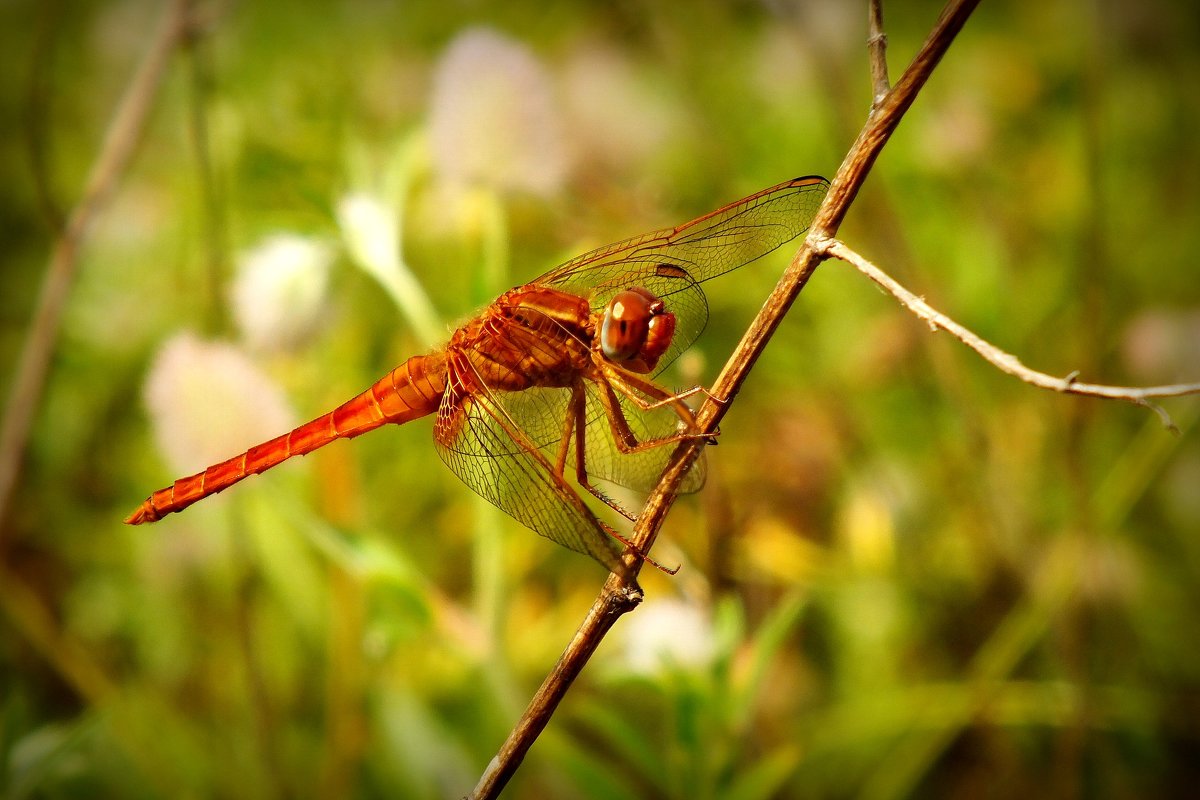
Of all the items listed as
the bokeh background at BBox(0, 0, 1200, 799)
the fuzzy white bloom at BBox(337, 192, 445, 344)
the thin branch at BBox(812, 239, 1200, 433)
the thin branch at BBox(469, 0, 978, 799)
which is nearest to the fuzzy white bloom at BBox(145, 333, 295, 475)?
the bokeh background at BBox(0, 0, 1200, 799)

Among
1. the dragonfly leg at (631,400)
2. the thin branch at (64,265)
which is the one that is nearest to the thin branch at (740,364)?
the dragonfly leg at (631,400)

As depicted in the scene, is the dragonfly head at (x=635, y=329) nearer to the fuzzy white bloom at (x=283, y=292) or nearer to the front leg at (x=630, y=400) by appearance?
the front leg at (x=630, y=400)

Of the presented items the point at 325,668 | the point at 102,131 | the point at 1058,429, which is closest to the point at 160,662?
the point at 325,668

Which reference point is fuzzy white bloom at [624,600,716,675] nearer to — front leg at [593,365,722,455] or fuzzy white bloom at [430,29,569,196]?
front leg at [593,365,722,455]

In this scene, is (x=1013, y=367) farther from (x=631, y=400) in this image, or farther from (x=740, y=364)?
(x=631, y=400)

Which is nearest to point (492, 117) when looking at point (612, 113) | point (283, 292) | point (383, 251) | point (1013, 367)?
point (383, 251)

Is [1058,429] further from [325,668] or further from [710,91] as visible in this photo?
[325,668]
